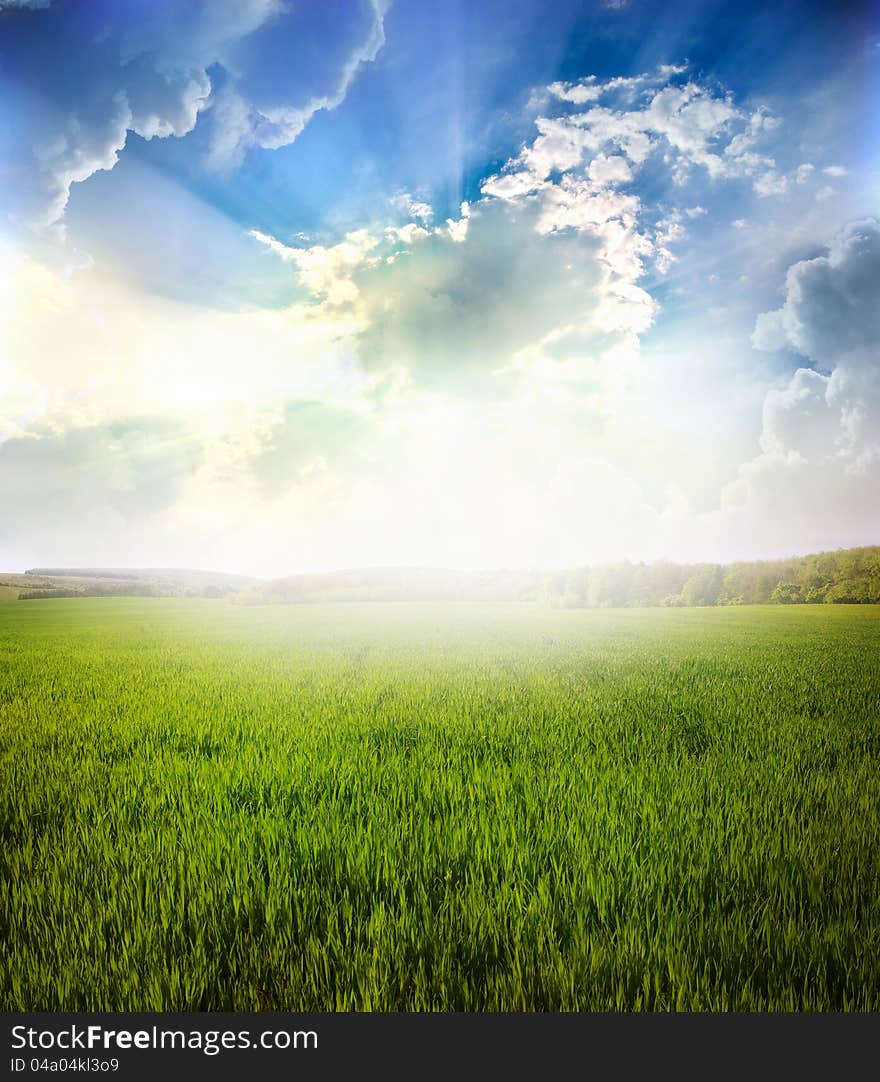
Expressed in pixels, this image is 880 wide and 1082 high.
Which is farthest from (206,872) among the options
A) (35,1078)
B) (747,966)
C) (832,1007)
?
(832,1007)

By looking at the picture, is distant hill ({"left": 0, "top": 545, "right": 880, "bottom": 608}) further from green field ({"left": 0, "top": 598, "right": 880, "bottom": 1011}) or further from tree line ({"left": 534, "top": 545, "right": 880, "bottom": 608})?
green field ({"left": 0, "top": 598, "right": 880, "bottom": 1011})

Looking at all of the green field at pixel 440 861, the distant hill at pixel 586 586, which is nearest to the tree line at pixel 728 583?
the distant hill at pixel 586 586

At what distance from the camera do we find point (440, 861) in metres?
2.71

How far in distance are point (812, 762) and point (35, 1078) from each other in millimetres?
6040

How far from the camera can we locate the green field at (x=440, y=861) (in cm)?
190

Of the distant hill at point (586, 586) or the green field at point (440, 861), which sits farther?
the distant hill at point (586, 586)

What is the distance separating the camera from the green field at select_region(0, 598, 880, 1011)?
190 centimetres

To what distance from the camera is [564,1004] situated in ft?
5.98

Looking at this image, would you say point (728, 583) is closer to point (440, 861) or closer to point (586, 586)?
point (586, 586)

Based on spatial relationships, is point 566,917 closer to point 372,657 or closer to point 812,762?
point 812,762

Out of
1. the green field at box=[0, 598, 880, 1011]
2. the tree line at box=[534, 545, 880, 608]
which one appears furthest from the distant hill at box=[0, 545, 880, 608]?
the green field at box=[0, 598, 880, 1011]

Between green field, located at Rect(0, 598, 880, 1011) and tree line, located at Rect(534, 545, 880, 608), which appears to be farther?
tree line, located at Rect(534, 545, 880, 608)

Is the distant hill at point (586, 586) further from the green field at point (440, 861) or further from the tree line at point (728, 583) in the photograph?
the green field at point (440, 861)

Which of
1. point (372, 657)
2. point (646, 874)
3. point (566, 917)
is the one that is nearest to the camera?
point (566, 917)
